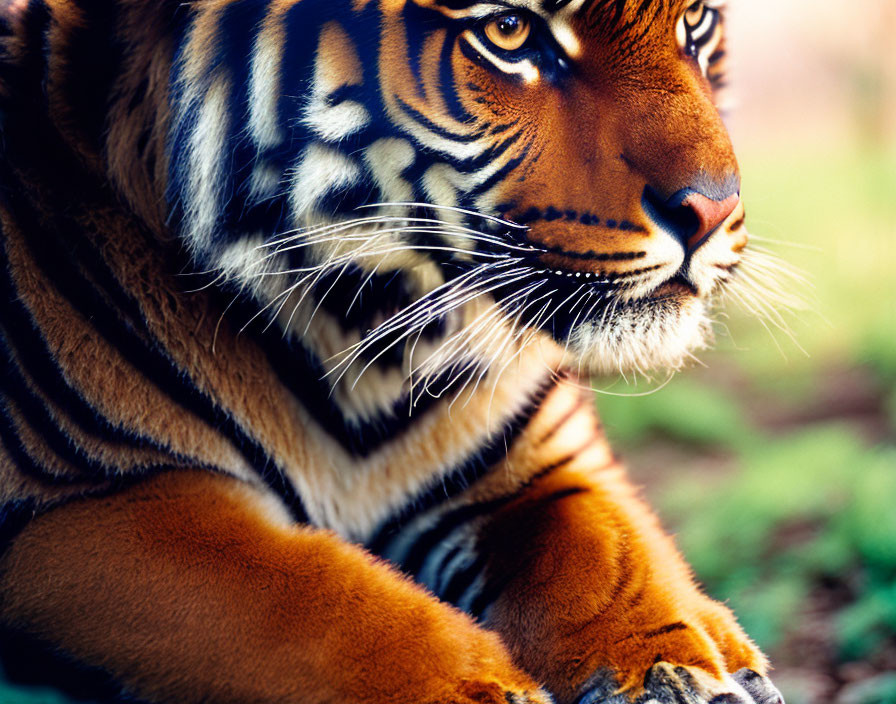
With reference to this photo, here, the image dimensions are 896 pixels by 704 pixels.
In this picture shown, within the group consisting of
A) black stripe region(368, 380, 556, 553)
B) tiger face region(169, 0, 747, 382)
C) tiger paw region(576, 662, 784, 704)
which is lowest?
black stripe region(368, 380, 556, 553)

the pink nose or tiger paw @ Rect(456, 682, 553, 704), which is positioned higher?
the pink nose

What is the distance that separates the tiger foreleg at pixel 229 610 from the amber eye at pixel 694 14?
84 cm

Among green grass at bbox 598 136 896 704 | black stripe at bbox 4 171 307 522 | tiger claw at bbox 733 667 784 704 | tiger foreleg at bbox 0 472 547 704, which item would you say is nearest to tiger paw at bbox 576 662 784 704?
tiger claw at bbox 733 667 784 704

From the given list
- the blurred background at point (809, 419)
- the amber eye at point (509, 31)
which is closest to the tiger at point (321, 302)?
the amber eye at point (509, 31)

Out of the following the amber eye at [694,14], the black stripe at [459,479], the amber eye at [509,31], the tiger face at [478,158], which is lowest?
the black stripe at [459,479]

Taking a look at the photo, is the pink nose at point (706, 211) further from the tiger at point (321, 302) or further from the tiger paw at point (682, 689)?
the tiger paw at point (682, 689)

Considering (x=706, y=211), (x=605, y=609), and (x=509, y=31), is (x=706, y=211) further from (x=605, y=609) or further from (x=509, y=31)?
(x=605, y=609)

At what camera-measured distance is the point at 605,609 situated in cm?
135

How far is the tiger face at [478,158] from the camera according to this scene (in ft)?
4.03

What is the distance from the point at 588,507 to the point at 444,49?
706mm

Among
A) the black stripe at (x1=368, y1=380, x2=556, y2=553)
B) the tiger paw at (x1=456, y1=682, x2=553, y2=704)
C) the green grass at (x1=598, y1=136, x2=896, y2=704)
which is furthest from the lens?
the green grass at (x1=598, y1=136, x2=896, y2=704)

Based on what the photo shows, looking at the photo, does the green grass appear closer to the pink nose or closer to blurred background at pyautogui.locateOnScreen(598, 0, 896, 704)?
blurred background at pyautogui.locateOnScreen(598, 0, 896, 704)

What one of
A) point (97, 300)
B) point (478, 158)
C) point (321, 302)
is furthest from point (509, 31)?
point (97, 300)

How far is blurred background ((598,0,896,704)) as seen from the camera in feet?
6.19
